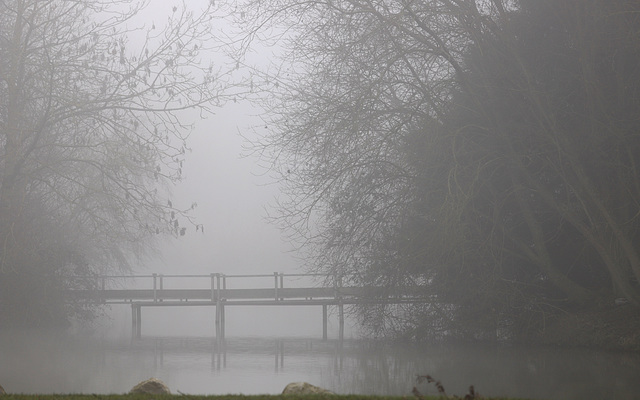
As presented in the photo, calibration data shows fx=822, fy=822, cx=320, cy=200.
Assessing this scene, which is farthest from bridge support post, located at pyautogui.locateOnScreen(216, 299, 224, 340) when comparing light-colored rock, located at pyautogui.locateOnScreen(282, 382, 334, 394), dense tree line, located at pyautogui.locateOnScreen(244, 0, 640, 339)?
light-colored rock, located at pyautogui.locateOnScreen(282, 382, 334, 394)

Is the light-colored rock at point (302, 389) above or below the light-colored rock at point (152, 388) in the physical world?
below

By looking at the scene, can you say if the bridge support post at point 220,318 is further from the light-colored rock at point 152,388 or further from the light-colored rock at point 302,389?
the light-colored rock at point 302,389

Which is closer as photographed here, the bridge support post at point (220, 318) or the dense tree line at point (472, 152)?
the dense tree line at point (472, 152)

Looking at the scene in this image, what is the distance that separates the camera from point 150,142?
1542 centimetres

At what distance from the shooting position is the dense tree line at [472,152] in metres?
13.9

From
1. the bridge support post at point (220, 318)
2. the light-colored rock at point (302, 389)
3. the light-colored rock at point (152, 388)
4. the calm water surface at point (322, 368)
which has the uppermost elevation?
the bridge support post at point (220, 318)

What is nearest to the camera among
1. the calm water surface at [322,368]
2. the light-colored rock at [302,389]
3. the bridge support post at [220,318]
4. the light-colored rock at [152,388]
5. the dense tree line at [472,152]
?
the light-colored rock at [302,389]

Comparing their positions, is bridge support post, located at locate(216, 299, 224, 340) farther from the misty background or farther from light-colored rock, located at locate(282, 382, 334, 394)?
light-colored rock, located at locate(282, 382, 334, 394)

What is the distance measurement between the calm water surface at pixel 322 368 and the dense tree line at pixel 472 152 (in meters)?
1.39

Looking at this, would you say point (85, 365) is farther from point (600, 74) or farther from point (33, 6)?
point (600, 74)

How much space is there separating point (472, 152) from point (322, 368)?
176 inches

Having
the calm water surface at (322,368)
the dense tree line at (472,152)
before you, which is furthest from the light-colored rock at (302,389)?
the dense tree line at (472,152)

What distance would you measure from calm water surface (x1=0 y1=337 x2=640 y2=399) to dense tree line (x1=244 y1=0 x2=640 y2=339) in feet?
4.56

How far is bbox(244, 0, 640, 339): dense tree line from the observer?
1391 centimetres
